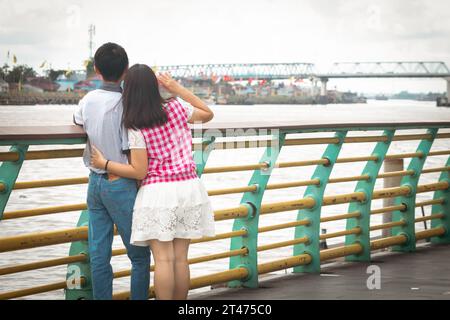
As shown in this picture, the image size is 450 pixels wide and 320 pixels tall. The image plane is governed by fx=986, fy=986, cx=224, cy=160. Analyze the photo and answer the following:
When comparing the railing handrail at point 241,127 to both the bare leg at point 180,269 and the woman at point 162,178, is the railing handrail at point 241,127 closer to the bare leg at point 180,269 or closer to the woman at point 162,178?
the woman at point 162,178

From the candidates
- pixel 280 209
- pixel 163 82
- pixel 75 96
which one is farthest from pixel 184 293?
pixel 75 96

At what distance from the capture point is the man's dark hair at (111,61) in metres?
4.84

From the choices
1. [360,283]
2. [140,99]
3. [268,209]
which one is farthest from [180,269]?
[360,283]

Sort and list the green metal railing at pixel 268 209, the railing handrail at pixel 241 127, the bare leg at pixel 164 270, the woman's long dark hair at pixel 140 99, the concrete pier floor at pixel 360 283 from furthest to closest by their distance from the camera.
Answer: the concrete pier floor at pixel 360 283 < the green metal railing at pixel 268 209 < the railing handrail at pixel 241 127 < the bare leg at pixel 164 270 < the woman's long dark hair at pixel 140 99

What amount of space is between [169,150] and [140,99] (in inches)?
11.7

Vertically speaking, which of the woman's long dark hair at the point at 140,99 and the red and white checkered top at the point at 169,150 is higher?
the woman's long dark hair at the point at 140,99

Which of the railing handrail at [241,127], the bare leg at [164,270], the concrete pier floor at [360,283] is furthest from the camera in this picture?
the concrete pier floor at [360,283]

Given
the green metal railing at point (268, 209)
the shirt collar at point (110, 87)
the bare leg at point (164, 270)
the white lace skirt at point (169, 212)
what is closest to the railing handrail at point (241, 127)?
the green metal railing at point (268, 209)

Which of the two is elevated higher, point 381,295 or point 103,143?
point 103,143

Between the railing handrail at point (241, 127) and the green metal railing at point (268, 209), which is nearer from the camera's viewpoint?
the railing handrail at point (241, 127)

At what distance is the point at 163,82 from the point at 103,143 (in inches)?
17.1

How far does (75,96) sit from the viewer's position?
562 ft

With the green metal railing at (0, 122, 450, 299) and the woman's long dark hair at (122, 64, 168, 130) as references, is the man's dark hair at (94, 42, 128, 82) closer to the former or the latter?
the woman's long dark hair at (122, 64, 168, 130)

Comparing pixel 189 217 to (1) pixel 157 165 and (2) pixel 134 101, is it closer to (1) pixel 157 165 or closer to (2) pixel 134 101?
(1) pixel 157 165
